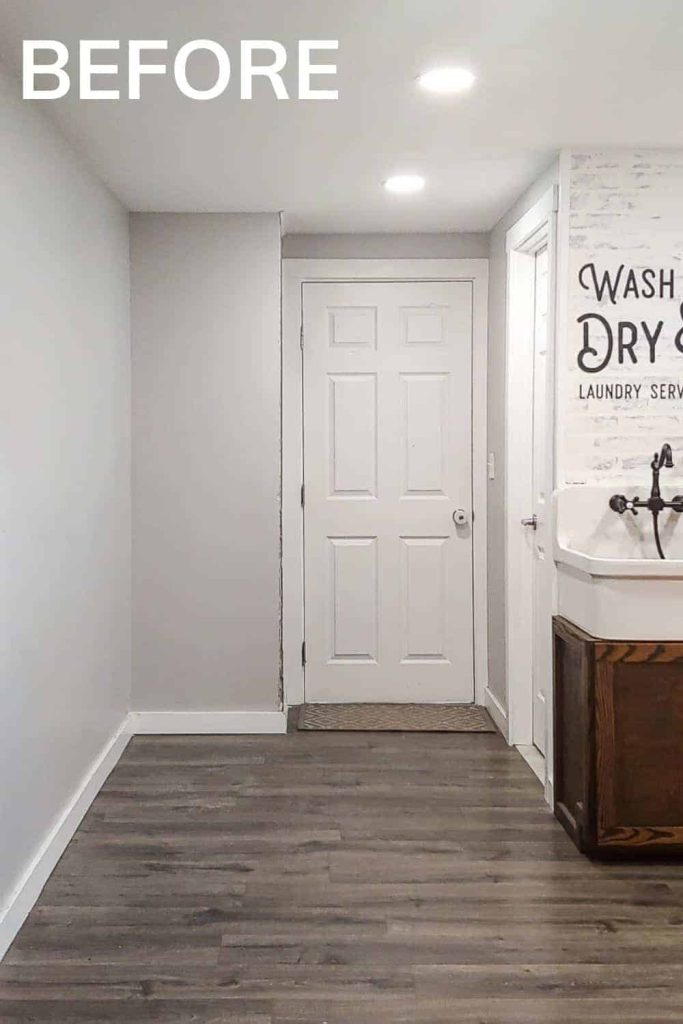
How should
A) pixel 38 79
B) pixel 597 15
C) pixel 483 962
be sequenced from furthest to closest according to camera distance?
1. pixel 38 79
2. pixel 483 962
3. pixel 597 15

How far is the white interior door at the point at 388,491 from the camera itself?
4961 millimetres

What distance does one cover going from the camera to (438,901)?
2.88m

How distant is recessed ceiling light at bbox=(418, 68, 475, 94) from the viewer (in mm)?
2689

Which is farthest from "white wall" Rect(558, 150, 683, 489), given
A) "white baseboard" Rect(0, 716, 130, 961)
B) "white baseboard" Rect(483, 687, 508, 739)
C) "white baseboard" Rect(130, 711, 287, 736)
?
"white baseboard" Rect(0, 716, 130, 961)

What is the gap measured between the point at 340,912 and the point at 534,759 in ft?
5.25

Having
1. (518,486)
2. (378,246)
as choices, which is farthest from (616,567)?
(378,246)

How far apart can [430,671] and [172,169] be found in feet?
8.96

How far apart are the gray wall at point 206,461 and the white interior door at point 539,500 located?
1.16 metres

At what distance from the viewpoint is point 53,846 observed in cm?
309

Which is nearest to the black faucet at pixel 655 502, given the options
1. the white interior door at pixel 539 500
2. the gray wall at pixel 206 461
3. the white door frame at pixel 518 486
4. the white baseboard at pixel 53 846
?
the white interior door at pixel 539 500

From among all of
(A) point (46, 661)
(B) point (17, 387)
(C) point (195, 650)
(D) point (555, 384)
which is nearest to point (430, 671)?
(C) point (195, 650)

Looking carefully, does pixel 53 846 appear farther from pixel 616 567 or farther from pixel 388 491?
pixel 388 491

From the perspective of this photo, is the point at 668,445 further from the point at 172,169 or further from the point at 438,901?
the point at 172,169

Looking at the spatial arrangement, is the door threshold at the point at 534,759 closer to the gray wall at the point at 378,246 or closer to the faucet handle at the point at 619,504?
the faucet handle at the point at 619,504
